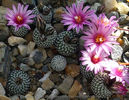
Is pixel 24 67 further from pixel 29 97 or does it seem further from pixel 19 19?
pixel 19 19

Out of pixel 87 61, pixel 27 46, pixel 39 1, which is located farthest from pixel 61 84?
pixel 39 1

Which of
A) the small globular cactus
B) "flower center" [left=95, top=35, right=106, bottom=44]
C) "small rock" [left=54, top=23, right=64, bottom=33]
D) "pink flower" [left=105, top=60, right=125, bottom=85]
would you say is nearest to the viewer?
"pink flower" [left=105, top=60, right=125, bottom=85]

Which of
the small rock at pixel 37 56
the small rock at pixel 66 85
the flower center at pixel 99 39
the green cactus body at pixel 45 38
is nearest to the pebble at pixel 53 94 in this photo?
the small rock at pixel 66 85

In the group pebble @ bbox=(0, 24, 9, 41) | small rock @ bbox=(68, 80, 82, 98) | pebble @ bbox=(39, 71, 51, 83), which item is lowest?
small rock @ bbox=(68, 80, 82, 98)

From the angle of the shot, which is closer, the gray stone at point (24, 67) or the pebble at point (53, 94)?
the pebble at point (53, 94)

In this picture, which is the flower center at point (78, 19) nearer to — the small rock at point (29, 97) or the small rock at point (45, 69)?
the small rock at point (45, 69)

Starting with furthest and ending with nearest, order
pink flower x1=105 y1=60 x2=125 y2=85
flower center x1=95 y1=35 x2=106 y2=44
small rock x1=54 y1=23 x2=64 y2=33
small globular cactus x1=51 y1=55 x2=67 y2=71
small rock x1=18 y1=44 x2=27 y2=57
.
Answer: small rock x1=54 y1=23 x2=64 y2=33 < small rock x1=18 y1=44 x2=27 y2=57 < small globular cactus x1=51 y1=55 x2=67 y2=71 < flower center x1=95 y1=35 x2=106 y2=44 < pink flower x1=105 y1=60 x2=125 y2=85

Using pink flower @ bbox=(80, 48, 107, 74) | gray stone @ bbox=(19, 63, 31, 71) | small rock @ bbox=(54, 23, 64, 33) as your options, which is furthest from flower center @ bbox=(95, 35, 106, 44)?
gray stone @ bbox=(19, 63, 31, 71)

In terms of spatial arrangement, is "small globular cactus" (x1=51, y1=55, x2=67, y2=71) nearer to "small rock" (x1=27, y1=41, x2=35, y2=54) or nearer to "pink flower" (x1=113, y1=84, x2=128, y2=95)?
"small rock" (x1=27, y1=41, x2=35, y2=54)
